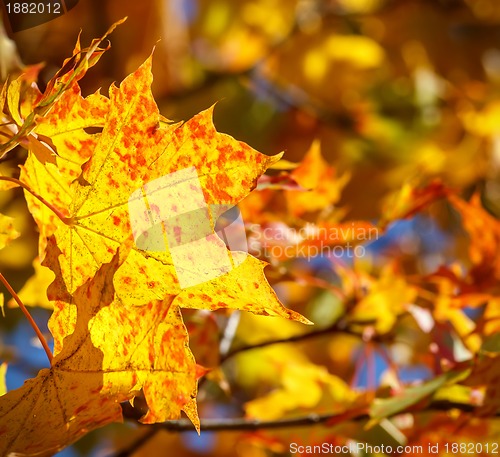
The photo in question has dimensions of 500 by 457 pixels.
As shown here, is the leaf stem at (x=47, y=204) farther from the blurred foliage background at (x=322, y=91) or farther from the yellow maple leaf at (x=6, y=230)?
the blurred foliage background at (x=322, y=91)

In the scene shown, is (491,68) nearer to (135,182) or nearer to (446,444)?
(446,444)

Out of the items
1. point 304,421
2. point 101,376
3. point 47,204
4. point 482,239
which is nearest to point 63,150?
point 47,204

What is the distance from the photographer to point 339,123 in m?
1.64

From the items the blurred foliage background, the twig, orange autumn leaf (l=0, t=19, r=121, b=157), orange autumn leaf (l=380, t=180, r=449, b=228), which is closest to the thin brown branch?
the twig

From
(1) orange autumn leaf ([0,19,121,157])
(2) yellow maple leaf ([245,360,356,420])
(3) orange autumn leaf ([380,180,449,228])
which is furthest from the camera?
(2) yellow maple leaf ([245,360,356,420])

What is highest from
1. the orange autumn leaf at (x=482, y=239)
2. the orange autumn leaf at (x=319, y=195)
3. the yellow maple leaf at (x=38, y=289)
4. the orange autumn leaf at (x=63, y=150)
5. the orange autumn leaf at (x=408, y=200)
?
the orange autumn leaf at (x=63, y=150)

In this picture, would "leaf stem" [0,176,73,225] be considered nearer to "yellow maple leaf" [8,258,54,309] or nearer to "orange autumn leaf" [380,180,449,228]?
"yellow maple leaf" [8,258,54,309]

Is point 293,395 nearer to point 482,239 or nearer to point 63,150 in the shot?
point 482,239

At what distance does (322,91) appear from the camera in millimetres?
1771

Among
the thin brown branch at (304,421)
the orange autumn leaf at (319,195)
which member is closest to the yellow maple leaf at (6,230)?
the thin brown branch at (304,421)

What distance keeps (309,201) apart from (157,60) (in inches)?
27.2

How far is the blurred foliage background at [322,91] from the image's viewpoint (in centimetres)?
136

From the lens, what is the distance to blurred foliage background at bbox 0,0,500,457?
136cm

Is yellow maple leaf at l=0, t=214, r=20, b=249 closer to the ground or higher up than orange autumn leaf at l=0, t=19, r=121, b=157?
closer to the ground
